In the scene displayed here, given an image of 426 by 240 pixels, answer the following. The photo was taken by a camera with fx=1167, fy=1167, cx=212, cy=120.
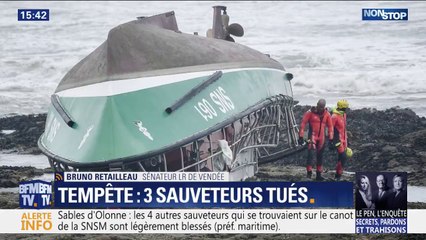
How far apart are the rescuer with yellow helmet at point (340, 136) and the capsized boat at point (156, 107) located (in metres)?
1.39

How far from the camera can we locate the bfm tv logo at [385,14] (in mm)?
21969

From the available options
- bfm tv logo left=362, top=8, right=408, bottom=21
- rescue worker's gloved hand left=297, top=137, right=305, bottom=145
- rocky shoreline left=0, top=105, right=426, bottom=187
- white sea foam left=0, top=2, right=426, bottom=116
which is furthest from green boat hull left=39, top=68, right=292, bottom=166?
bfm tv logo left=362, top=8, right=408, bottom=21

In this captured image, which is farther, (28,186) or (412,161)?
(412,161)

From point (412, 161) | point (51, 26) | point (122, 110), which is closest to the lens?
point (122, 110)

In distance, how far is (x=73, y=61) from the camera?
78.1 ft

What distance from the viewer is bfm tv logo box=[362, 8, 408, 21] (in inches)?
865

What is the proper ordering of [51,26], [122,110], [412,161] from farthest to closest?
[51,26] → [412,161] → [122,110]

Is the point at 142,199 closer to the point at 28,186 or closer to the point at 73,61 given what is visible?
the point at 28,186

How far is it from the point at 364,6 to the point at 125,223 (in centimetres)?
800

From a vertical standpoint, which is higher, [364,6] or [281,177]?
[364,6]

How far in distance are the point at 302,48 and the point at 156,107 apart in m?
5.68

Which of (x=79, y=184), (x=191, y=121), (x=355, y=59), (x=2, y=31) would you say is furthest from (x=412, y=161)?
(x=2, y=31)

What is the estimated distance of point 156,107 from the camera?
19.2 metres

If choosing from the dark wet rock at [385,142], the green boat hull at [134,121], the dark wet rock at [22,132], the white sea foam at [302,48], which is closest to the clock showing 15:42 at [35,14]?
the white sea foam at [302,48]
